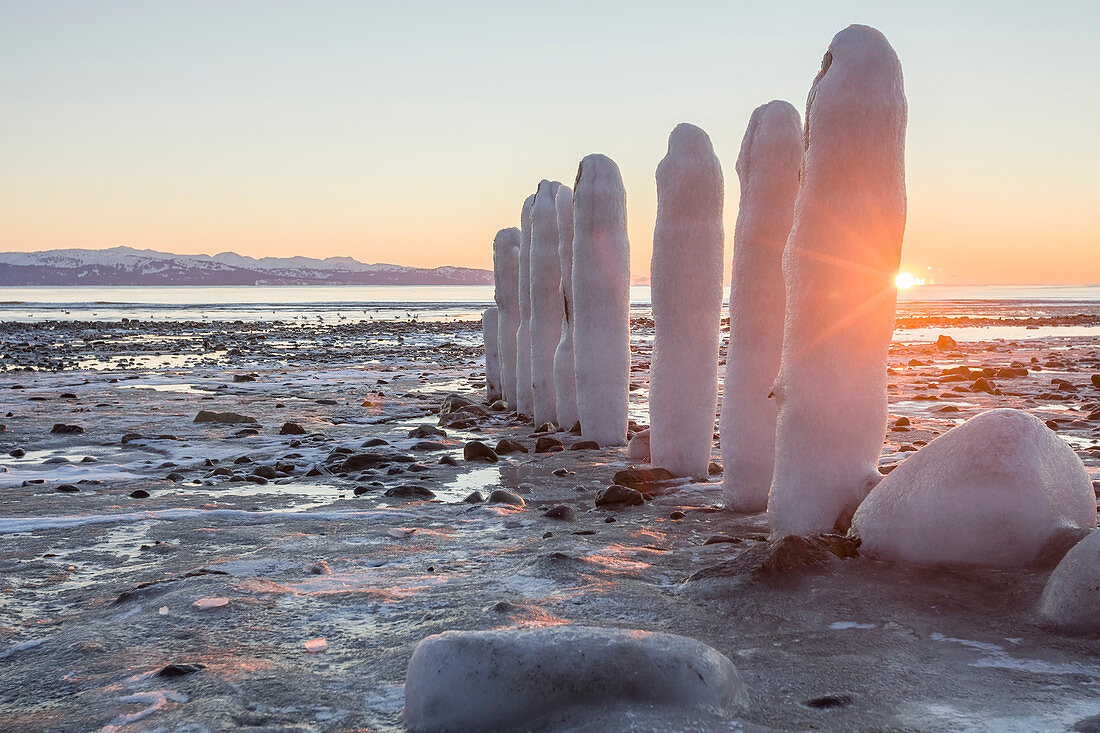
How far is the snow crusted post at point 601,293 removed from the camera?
10953 millimetres

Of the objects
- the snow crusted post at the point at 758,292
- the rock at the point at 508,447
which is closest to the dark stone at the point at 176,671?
the snow crusted post at the point at 758,292

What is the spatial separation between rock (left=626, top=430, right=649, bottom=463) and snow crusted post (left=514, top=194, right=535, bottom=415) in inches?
164

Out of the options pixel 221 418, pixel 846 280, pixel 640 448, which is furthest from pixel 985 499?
pixel 221 418

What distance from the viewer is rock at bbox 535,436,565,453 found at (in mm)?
10984

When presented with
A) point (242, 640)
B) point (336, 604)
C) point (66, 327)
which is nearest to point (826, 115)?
point (336, 604)

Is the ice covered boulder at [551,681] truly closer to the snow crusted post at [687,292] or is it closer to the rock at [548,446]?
the snow crusted post at [687,292]

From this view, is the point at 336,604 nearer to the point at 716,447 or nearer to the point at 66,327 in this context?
the point at 716,447

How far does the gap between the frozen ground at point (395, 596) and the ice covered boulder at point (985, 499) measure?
165mm

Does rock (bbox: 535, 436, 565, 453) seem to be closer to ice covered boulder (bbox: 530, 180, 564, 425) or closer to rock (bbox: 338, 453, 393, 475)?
ice covered boulder (bbox: 530, 180, 564, 425)

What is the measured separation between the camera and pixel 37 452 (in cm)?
1086

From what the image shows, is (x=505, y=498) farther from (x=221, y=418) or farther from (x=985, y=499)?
(x=221, y=418)

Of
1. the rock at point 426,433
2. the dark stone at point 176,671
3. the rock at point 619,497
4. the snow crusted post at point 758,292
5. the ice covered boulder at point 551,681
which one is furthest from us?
the rock at point 426,433

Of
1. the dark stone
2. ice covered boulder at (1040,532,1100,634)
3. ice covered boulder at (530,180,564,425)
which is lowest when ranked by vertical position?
the dark stone

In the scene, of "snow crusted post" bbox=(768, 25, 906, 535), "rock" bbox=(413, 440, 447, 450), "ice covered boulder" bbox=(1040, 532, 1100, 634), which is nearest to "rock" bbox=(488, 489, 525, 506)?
"snow crusted post" bbox=(768, 25, 906, 535)
